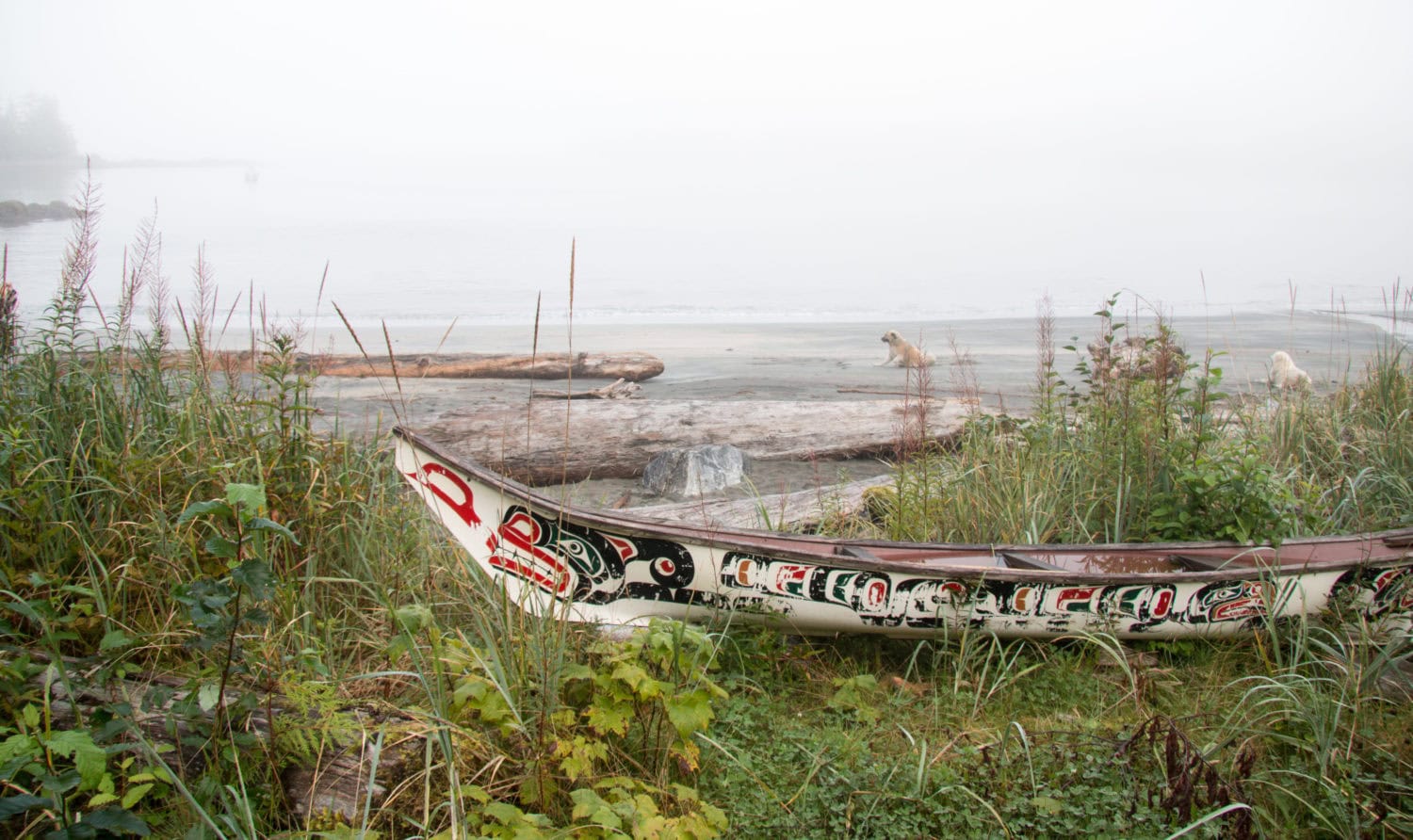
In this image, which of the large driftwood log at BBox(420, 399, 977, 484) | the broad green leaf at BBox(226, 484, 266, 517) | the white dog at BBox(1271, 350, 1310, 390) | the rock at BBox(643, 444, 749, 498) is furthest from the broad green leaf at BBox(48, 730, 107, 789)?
the white dog at BBox(1271, 350, 1310, 390)

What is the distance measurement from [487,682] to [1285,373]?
7.89 meters

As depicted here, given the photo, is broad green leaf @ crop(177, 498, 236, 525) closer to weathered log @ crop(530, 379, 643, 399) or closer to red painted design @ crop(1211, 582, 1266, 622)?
red painted design @ crop(1211, 582, 1266, 622)

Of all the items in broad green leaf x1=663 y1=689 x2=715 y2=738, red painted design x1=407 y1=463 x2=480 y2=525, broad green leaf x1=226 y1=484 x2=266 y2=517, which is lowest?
broad green leaf x1=663 y1=689 x2=715 y2=738

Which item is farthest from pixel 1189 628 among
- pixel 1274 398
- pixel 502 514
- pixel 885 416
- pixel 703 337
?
pixel 703 337

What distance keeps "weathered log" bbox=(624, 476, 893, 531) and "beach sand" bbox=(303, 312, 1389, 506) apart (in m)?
0.31

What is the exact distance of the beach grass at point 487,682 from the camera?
2281 millimetres

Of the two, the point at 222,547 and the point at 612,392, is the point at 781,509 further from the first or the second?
the point at 612,392

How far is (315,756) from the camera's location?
236 centimetres

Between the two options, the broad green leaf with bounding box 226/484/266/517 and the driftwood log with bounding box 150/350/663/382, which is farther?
the driftwood log with bounding box 150/350/663/382

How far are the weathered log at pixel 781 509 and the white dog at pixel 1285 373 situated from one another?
4.32 m

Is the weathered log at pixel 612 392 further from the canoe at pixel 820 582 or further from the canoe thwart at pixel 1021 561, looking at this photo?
the canoe at pixel 820 582

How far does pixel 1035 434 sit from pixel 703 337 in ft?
33.9

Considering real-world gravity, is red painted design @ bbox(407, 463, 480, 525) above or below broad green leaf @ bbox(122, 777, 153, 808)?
above

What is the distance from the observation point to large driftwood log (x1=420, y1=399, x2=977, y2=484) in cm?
618
